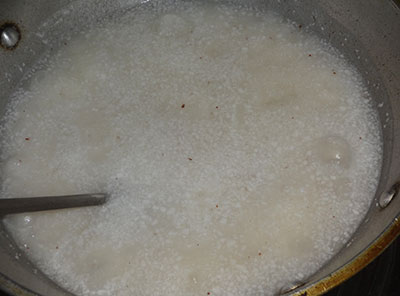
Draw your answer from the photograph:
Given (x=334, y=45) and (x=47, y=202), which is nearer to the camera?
(x=47, y=202)

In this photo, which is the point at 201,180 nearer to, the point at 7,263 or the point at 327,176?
the point at 327,176

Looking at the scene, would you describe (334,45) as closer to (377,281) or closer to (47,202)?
(377,281)

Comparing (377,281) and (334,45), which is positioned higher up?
(334,45)

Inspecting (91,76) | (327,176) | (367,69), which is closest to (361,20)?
(367,69)

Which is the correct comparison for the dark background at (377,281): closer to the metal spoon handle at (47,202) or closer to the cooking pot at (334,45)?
the cooking pot at (334,45)

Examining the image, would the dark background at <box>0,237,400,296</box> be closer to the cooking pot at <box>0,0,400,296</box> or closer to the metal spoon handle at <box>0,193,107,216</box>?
the cooking pot at <box>0,0,400,296</box>

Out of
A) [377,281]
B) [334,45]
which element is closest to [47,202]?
[377,281]

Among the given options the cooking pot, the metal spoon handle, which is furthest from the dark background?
the metal spoon handle
